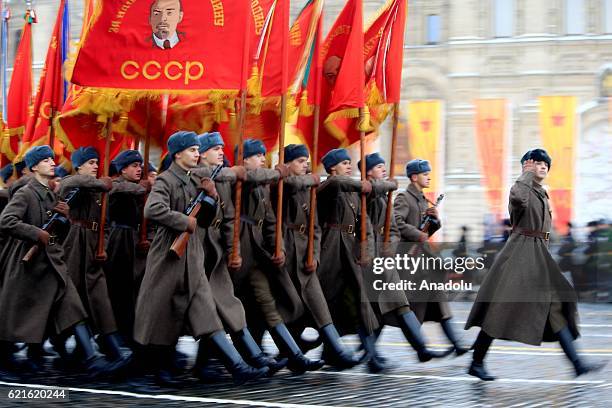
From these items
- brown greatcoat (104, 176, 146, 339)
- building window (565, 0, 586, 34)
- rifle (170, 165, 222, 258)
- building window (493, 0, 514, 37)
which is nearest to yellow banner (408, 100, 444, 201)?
building window (493, 0, 514, 37)

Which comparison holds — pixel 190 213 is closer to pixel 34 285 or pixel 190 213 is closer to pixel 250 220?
pixel 250 220

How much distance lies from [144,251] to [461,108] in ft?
85.3

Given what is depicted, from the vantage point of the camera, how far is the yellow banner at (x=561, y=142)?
24625 mm

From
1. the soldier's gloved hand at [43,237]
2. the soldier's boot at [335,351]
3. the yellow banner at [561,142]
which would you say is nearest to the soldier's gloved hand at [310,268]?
the soldier's boot at [335,351]

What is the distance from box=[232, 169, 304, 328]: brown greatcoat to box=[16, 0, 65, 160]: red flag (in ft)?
9.61

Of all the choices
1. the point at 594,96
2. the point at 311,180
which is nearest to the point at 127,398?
the point at 311,180

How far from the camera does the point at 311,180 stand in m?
8.93

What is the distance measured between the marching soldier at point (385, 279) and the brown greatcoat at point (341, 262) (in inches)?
6.1

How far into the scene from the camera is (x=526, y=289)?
835 cm

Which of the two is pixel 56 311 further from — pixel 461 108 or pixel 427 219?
pixel 461 108

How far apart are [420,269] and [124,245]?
2.50 meters

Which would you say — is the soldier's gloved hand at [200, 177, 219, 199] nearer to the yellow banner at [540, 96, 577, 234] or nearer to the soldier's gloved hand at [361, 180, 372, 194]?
the soldier's gloved hand at [361, 180, 372, 194]

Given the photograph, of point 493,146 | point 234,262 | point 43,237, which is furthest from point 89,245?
point 493,146

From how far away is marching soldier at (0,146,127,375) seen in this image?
27.9ft
